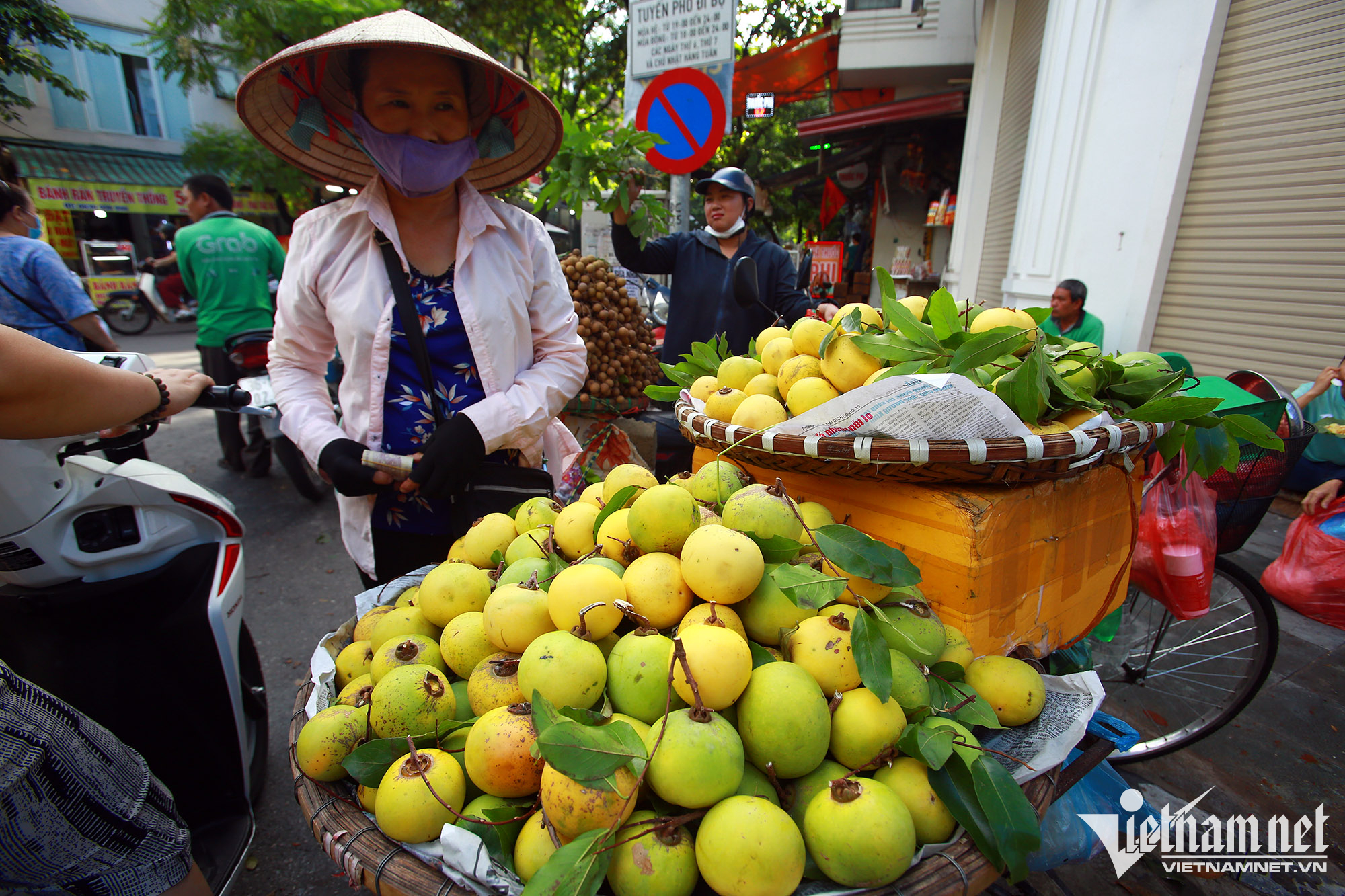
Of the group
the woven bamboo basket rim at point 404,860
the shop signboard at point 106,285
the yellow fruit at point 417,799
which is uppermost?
the yellow fruit at point 417,799

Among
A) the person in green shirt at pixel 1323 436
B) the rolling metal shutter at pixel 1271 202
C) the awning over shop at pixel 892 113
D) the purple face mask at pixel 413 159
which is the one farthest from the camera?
the awning over shop at pixel 892 113

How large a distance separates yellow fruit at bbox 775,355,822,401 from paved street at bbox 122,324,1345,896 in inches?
55.7

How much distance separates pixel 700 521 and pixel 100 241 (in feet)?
74.8

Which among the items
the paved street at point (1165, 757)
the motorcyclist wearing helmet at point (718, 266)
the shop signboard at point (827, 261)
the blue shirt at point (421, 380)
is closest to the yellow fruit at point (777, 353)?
the blue shirt at point (421, 380)

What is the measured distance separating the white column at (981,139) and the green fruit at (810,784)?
844cm

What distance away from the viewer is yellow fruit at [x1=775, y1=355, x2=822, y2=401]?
165cm

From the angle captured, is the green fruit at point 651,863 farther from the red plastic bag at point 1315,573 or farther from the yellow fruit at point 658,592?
the red plastic bag at point 1315,573

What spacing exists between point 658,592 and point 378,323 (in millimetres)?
1332

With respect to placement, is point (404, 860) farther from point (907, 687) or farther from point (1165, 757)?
point (1165, 757)

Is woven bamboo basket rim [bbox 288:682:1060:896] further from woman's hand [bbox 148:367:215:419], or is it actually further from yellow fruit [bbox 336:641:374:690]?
woman's hand [bbox 148:367:215:419]

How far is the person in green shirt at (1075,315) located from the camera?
4.57 m

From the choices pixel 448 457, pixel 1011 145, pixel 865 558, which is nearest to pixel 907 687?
pixel 865 558

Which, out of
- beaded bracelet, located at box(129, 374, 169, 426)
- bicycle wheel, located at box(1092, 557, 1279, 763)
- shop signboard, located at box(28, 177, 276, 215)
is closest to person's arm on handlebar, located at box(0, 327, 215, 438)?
beaded bracelet, located at box(129, 374, 169, 426)

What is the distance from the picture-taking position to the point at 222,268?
191 inches
